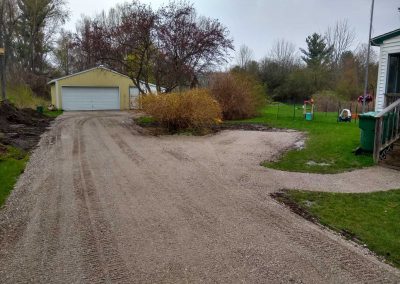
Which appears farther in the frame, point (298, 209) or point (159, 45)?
point (159, 45)

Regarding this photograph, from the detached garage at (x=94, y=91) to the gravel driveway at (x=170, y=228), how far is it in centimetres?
2203

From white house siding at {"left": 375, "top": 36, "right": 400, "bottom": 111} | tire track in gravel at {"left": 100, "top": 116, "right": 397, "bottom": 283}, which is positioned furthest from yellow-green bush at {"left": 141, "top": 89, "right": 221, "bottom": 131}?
tire track in gravel at {"left": 100, "top": 116, "right": 397, "bottom": 283}

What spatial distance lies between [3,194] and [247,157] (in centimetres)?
593

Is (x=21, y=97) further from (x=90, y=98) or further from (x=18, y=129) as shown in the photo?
(x=18, y=129)

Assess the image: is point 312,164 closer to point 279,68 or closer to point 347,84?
point 347,84

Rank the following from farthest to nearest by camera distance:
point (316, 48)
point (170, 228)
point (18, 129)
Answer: point (316, 48)
point (18, 129)
point (170, 228)

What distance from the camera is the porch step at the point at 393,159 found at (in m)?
7.92

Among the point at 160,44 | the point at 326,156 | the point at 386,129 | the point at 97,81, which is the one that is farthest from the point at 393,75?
the point at 97,81

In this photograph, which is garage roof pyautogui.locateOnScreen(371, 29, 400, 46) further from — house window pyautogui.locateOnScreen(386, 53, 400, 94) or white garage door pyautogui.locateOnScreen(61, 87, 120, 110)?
white garage door pyautogui.locateOnScreen(61, 87, 120, 110)

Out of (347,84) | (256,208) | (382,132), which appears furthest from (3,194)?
(347,84)

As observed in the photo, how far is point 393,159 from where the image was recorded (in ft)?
26.8

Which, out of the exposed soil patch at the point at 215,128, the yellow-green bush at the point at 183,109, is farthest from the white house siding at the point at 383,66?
the yellow-green bush at the point at 183,109

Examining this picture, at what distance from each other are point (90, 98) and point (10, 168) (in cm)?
2320

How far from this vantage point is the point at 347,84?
31.0 m
